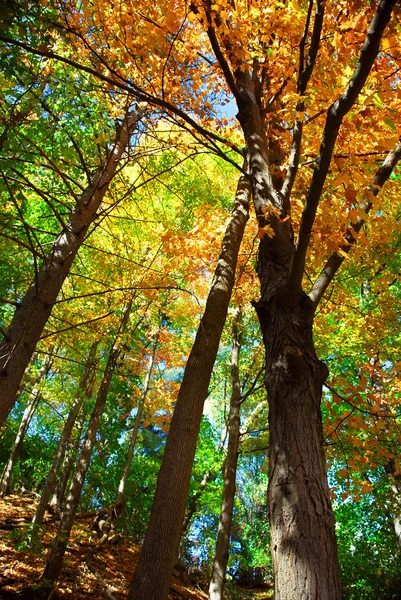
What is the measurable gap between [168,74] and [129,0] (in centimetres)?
107

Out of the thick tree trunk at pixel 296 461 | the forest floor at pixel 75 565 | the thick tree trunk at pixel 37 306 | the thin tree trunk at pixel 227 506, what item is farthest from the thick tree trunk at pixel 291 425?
the thin tree trunk at pixel 227 506

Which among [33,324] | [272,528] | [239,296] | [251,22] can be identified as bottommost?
[272,528]

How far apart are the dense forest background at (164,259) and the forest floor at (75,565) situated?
0.28 metres

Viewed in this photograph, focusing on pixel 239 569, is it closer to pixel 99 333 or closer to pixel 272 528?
pixel 99 333

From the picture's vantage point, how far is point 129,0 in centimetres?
317

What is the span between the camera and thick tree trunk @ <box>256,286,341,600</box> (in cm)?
156

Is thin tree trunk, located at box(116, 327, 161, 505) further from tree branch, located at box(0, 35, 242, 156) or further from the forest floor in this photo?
tree branch, located at box(0, 35, 242, 156)

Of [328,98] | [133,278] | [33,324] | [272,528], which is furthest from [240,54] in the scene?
[133,278]

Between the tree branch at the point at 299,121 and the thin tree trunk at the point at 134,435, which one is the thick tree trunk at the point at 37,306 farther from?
the thin tree trunk at the point at 134,435

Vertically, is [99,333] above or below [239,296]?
below

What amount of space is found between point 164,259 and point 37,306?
246 inches

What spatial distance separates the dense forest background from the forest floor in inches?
10.9

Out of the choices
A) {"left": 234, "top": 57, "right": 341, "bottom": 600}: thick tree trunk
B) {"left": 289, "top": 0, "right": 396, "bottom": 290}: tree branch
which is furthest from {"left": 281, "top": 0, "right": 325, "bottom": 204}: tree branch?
{"left": 289, "top": 0, "right": 396, "bottom": 290}: tree branch

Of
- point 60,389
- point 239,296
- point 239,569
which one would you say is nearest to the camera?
point 239,296
